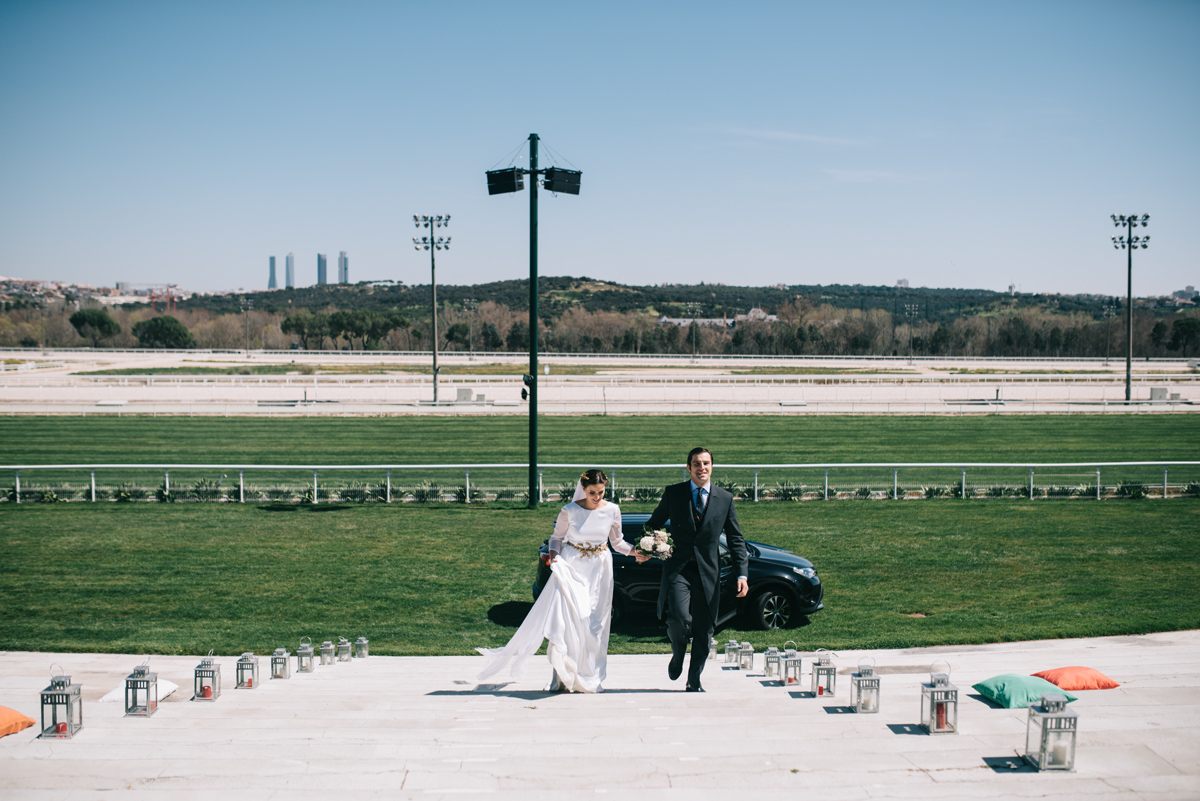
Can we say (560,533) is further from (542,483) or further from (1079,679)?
(542,483)

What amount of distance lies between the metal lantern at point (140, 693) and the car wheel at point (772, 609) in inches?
242

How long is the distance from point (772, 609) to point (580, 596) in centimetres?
390

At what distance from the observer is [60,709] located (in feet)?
17.0

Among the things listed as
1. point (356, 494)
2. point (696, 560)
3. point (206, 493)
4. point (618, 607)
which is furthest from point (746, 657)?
point (206, 493)

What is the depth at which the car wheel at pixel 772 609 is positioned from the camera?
9688 millimetres

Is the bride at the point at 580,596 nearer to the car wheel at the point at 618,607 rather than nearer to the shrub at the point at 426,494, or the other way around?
the car wheel at the point at 618,607

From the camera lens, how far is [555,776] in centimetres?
452

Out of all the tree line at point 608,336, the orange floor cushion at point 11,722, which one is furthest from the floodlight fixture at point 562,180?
the tree line at point 608,336

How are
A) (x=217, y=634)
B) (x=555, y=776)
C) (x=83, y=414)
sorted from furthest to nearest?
(x=83, y=414)
(x=217, y=634)
(x=555, y=776)

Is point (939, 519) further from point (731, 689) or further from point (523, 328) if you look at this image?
point (523, 328)

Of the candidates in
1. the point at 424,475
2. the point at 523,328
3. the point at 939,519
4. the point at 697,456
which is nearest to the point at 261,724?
the point at 697,456

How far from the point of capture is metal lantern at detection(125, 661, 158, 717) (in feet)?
18.8

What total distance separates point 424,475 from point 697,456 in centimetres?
1652

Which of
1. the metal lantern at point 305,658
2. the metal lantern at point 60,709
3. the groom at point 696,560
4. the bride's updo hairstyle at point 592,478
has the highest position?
the bride's updo hairstyle at point 592,478
